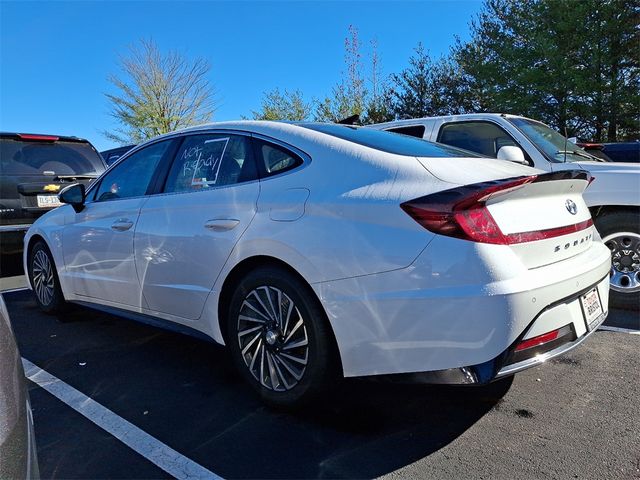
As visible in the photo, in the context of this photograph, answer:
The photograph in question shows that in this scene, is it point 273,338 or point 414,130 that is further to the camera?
point 414,130

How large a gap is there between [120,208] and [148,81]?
2240 centimetres

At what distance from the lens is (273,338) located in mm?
2666

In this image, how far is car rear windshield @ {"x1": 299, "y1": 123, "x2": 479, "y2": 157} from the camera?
264 centimetres

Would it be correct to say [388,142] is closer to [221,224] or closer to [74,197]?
[221,224]

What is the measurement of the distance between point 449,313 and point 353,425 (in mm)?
910

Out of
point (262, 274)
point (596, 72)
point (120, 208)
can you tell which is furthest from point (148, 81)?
point (262, 274)

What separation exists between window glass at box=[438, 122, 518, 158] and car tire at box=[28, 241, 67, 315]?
14.0ft

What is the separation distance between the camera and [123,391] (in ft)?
9.86

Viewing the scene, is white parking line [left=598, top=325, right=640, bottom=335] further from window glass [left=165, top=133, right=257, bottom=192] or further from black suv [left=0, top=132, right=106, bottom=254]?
black suv [left=0, top=132, right=106, bottom=254]

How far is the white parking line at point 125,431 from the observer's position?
2191 mm

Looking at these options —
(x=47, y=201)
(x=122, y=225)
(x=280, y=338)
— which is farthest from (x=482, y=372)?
(x=47, y=201)

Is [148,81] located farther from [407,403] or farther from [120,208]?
[407,403]

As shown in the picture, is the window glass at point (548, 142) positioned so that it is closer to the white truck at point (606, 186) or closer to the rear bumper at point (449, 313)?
the white truck at point (606, 186)

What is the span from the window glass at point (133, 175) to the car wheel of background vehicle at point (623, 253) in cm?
393
